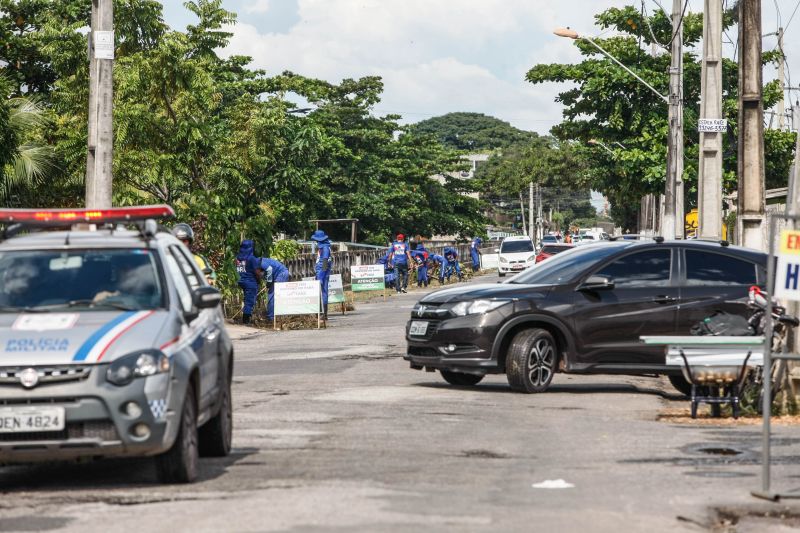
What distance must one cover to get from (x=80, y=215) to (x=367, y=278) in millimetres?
33720

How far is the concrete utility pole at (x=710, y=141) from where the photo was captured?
1078 inches

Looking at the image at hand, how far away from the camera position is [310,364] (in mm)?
19750

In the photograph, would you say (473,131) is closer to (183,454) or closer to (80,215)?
(80,215)

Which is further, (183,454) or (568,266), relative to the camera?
(568,266)

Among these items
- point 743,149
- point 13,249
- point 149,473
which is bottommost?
point 149,473

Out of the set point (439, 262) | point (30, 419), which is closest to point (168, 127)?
point (30, 419)

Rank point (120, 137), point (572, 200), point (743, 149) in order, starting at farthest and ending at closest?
point (572, 200) → point (120, 137) → point (743, 149)

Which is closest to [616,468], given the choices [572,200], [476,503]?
[476,503]

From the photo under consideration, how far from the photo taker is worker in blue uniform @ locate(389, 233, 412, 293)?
45.6m

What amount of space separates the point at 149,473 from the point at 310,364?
9.95 metres

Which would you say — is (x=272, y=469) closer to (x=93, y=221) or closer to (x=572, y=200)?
(x=93, y=221)

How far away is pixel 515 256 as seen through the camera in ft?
189

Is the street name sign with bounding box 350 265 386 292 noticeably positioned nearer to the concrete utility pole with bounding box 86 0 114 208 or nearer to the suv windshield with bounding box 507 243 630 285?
the concrete utility pole with bounding box 86 0 114 208

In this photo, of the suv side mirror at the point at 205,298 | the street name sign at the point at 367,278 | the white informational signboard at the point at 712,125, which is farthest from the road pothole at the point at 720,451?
the street name sign at the point at 367,278
